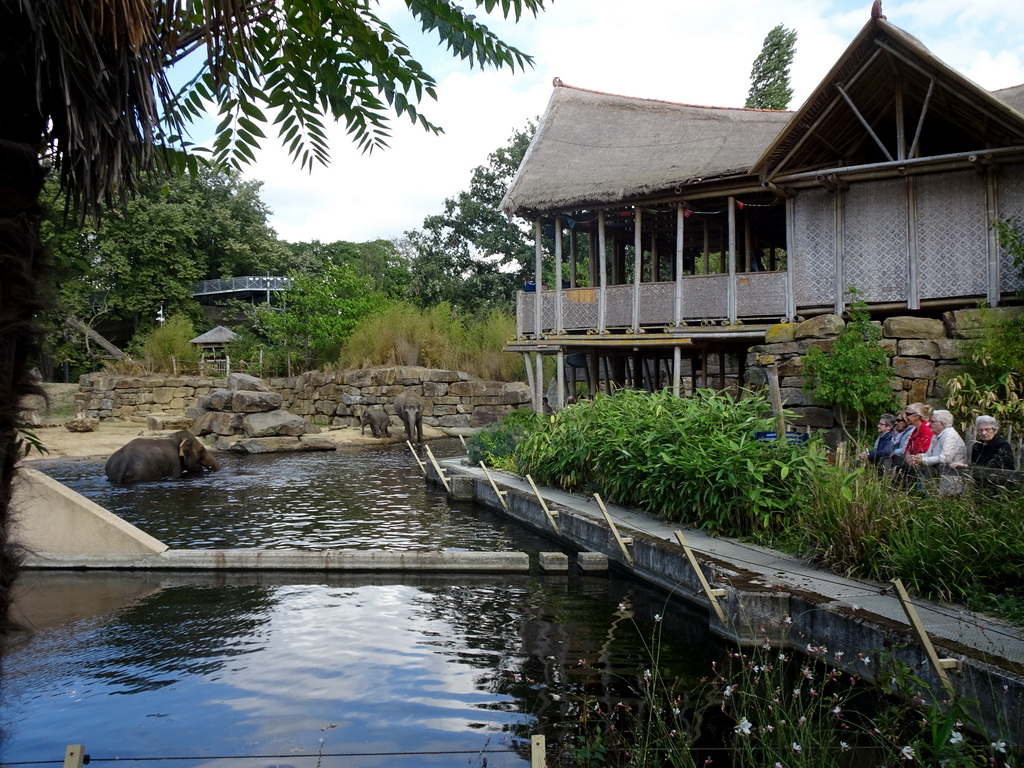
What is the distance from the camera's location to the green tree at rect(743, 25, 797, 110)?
3067 centimetres

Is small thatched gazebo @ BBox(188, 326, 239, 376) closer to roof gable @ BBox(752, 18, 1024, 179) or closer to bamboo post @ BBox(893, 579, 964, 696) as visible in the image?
roof gable @ BBox(752, 18, 1024, 179)

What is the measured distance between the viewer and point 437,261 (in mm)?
33688

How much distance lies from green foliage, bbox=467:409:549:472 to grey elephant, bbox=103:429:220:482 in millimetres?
5847

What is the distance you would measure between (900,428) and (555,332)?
9.70 m

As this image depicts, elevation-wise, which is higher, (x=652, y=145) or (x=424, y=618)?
(x=652, y=145)

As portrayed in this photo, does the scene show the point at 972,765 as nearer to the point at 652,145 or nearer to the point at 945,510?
the point at 945,510

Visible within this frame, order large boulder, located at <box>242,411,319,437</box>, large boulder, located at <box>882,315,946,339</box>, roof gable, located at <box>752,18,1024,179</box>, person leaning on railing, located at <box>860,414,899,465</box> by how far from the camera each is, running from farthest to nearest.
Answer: large boulder, located at <box>242,411,319,437</box> → large boulder, located at <box>882,315,946,339</box> → roof gable, located at <box>752,18,1024,179</box> → person leaning on railing, located at <box>860,414,899,465</box>

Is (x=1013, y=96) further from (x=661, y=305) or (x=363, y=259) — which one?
(x=363, y=259)

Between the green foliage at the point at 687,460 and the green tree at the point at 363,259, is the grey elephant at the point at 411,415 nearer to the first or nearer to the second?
the green foliage at the point at 687,460

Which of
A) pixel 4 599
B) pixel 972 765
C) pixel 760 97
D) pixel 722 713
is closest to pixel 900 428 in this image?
pixel 722 713

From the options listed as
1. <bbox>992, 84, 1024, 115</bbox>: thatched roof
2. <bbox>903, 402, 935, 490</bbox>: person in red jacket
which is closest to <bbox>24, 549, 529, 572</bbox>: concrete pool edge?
<bbox>903, 402, 935, 490</bbox>: person in red jacket

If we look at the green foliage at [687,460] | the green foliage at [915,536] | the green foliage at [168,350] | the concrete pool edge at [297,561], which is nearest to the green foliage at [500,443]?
the green foliage at [687,460]

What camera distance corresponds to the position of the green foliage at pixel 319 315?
32.2 metres

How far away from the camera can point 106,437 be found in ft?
78.0
